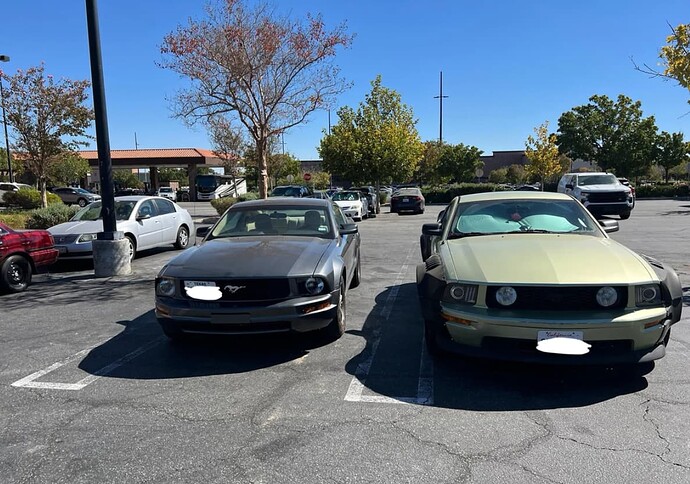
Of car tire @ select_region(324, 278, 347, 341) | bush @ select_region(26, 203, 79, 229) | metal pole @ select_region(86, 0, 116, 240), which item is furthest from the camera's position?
bush @ select_region(26, 203, 79, 229)

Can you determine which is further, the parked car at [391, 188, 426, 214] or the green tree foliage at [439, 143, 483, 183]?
the green tree foliage at [439, 143, 483, 183]

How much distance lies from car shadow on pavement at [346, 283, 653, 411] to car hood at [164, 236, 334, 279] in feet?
3.37

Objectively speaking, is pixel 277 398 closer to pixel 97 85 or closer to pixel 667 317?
pixel 667 317

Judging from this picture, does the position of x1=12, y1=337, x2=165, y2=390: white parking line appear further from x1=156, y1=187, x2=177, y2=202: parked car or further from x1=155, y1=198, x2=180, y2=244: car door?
x1=156, y1=187, x2=177, y2=202: parked car

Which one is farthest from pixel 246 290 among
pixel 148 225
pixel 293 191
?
pixel 293 191

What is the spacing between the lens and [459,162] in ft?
174

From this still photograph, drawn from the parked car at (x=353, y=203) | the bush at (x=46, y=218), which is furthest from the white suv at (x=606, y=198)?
the bush at (x=46, y=218)

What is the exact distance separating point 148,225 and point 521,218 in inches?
342

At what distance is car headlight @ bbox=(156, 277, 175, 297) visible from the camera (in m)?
4.68

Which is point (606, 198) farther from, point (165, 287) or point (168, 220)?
point (165, 287)

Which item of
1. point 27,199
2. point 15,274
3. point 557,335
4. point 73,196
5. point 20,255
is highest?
point 27,199

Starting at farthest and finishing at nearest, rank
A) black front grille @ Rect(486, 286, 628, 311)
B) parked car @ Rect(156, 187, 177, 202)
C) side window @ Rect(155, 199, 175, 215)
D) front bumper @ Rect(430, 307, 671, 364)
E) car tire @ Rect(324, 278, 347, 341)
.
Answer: parked car @ Rect(156, 187, 177, 202) → side window @ Rect(155, 199, 175, 215) → car tire @ Rect(324, 278, 347, 341) → black front grille @ Rect(486, 286, 628, 311) → front bumper @ Rect(430, 307, 671, 364)

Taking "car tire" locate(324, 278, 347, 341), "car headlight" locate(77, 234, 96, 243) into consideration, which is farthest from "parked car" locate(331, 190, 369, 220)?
"car tire" locate(324, 278, 347, 341)

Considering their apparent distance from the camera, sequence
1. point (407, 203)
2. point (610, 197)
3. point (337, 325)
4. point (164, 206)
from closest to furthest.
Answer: point (337, 325), point (164, 206), point (610, 197), point (407, 203)
